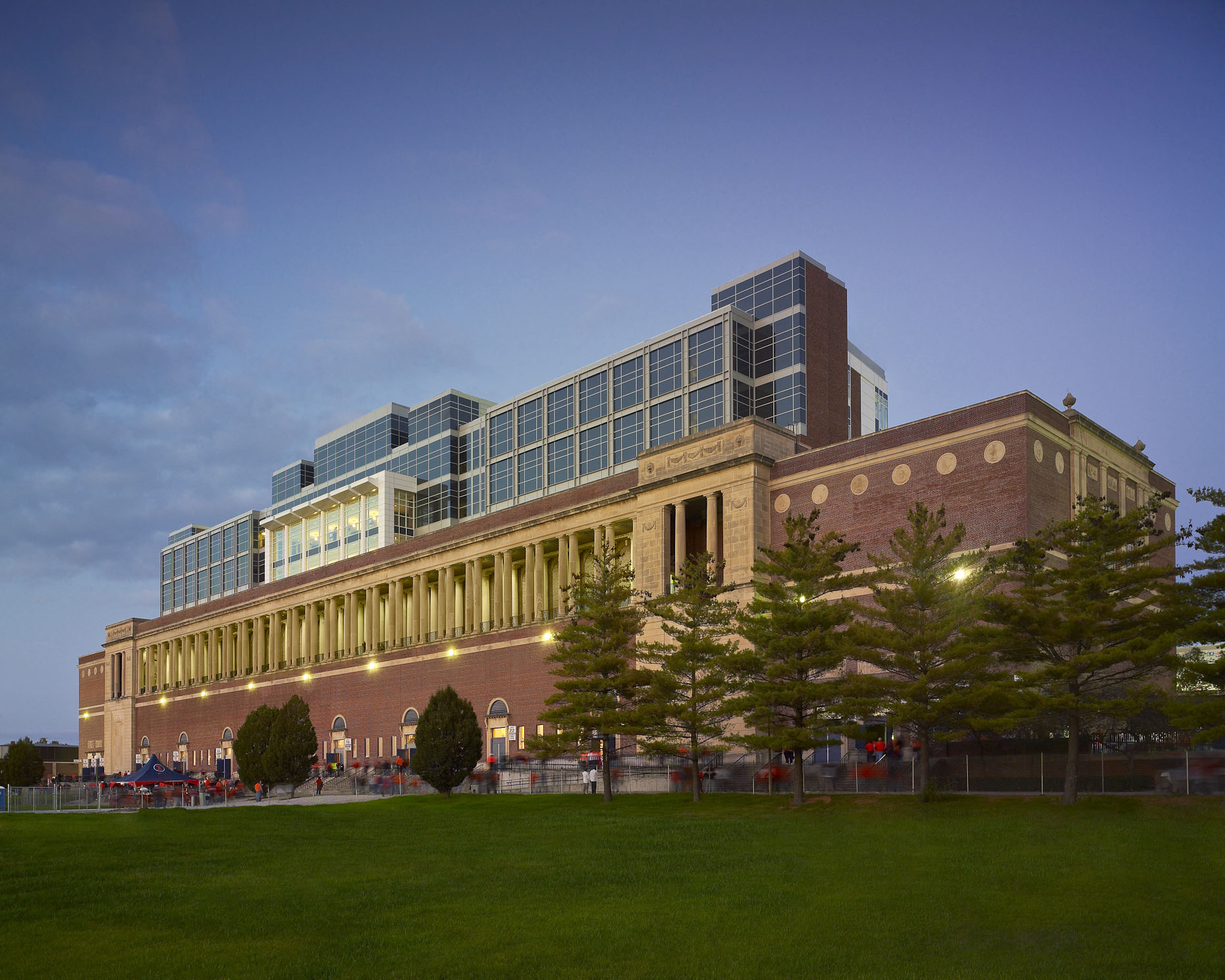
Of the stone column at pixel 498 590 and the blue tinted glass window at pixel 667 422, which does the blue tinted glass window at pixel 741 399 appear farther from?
the stone column at pixel 498 590

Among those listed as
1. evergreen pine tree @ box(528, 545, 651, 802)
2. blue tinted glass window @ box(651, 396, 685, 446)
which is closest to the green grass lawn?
evergreen pine tree @ box(528, 545, 651, 802)

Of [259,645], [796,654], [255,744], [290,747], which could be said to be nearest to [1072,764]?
[796,654]

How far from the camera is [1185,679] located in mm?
29984

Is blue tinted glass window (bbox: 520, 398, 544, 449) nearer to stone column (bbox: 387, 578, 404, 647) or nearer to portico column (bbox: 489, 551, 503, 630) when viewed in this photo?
portico column (bbox: 489, 551, 503, 630)

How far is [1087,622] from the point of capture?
29859 millimetres

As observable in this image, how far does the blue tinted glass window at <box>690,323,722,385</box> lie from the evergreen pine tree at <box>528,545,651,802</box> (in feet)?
99.2

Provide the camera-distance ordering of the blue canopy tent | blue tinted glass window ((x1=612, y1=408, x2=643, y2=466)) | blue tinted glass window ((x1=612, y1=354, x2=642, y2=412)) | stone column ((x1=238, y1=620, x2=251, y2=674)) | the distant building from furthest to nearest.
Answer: the distant building, stone column ((x1=238, y1=620, x2=251, y2=674)), blue tinted glass window ((x1=612, y1=354, x2=642, y2=412)), blue tinted glass window ((x1=612, y1=408, x2=643, y2=466)), the blue canopy tent

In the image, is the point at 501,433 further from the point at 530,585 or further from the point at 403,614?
the point at 530,585

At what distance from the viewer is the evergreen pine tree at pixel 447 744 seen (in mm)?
44719

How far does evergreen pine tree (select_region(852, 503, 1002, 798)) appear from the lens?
3089 centimetres

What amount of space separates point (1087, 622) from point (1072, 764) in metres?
3.80

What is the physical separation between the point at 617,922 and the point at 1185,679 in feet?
70.3

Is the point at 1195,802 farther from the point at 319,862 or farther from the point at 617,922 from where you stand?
the point at 319,862

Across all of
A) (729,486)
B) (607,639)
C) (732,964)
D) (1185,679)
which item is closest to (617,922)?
(732,964)
